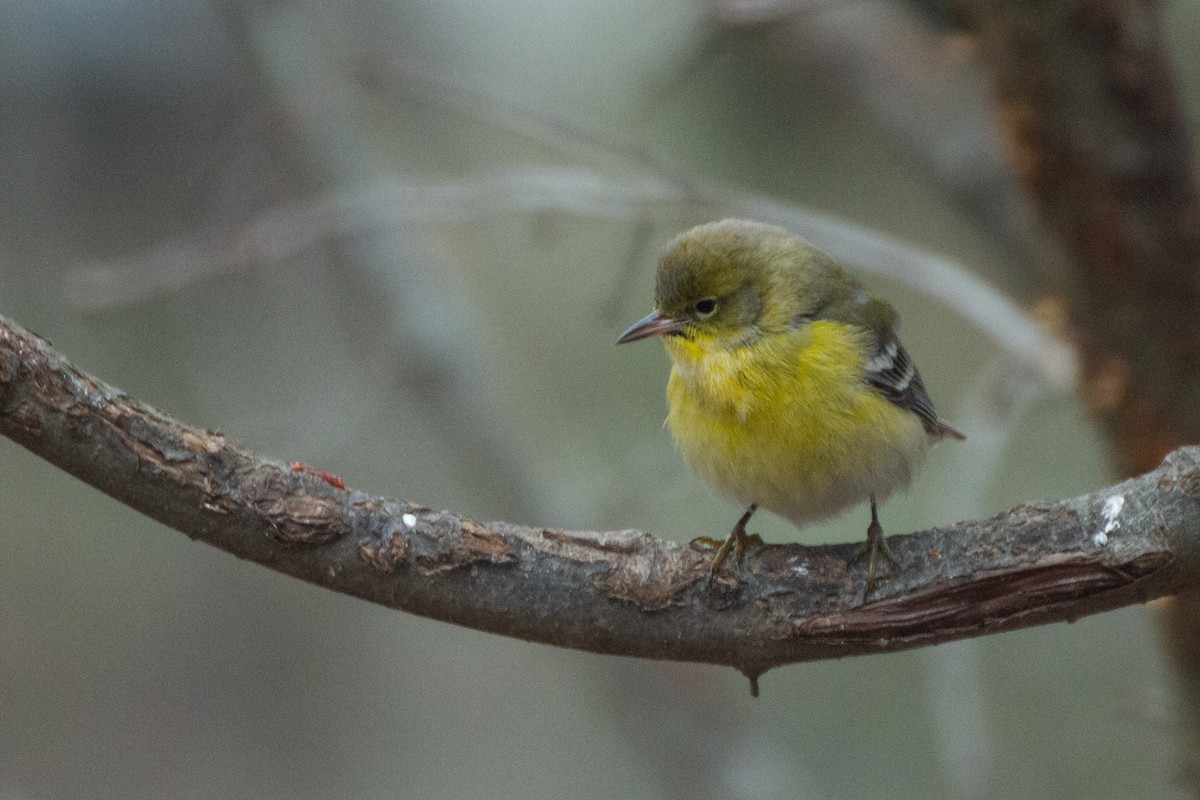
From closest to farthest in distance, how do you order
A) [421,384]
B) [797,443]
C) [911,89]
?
[797,443] < [911,89] < [421,384]

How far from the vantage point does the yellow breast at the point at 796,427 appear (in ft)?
10.9

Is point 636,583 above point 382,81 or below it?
below

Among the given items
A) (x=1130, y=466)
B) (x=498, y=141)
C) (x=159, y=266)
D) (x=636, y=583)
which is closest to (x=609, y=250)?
(x=498, y=141)

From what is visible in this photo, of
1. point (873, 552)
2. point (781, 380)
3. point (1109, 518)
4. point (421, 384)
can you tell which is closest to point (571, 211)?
point (781, 380)

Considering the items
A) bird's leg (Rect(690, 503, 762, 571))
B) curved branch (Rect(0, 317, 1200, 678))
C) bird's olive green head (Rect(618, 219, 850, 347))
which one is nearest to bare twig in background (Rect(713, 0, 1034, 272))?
bird's olive green head (Rect(618, 219, 850, 347))

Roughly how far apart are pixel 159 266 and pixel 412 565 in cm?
293

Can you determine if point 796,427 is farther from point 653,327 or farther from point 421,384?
point 421,384

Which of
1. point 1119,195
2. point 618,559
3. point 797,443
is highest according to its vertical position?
point 1119,195

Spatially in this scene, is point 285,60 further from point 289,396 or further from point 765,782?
point 765,782

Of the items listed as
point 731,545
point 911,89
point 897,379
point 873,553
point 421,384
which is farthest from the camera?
point 421,384

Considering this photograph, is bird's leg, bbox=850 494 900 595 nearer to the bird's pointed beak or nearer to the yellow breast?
the yellow breast

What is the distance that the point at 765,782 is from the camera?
5980 mm

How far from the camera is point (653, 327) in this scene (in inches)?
148

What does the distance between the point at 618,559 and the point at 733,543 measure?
389 mm
